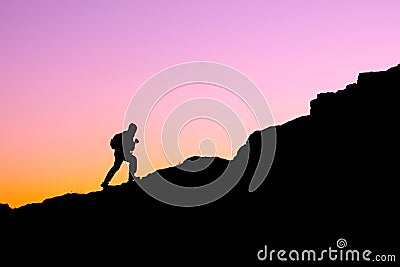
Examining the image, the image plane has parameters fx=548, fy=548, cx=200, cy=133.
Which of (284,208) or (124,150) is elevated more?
(124,150)

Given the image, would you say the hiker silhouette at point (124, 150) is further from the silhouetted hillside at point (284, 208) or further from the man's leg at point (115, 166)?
the silhouetted hillside at point (284, 208)

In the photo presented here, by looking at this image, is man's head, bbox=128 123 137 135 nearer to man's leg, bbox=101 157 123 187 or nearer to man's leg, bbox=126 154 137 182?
man's leg, bbox=126 154 137 182

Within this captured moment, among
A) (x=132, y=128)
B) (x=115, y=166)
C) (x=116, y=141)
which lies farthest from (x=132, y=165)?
(x=132, y=128)

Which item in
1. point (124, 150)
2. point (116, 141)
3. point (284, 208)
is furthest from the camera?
point (116, 141)

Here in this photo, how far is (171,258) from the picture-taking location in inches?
1048

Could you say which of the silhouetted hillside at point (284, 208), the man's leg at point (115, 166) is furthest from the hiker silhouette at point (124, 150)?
the silhouetted hillside at point (284, 208)

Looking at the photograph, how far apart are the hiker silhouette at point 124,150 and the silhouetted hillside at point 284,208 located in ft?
4.17

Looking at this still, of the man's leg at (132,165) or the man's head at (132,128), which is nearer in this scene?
the man's head at (132,128)

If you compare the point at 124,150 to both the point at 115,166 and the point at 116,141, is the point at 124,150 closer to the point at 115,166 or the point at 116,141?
the point at 116,141

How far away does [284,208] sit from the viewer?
26219mm

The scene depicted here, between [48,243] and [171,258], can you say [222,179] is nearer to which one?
[171,258]

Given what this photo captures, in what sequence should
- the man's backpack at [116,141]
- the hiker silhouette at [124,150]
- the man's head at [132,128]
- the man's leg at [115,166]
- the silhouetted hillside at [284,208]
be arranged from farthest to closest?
the man's leg at [115,166] < the man's backpack at [116,141] < the hiker silhouette at [124,150] < the man's head at [132,128] < the silhouetted hillside at [284,208]

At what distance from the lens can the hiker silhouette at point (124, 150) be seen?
3198 centimetres

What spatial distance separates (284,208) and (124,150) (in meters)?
10.7
